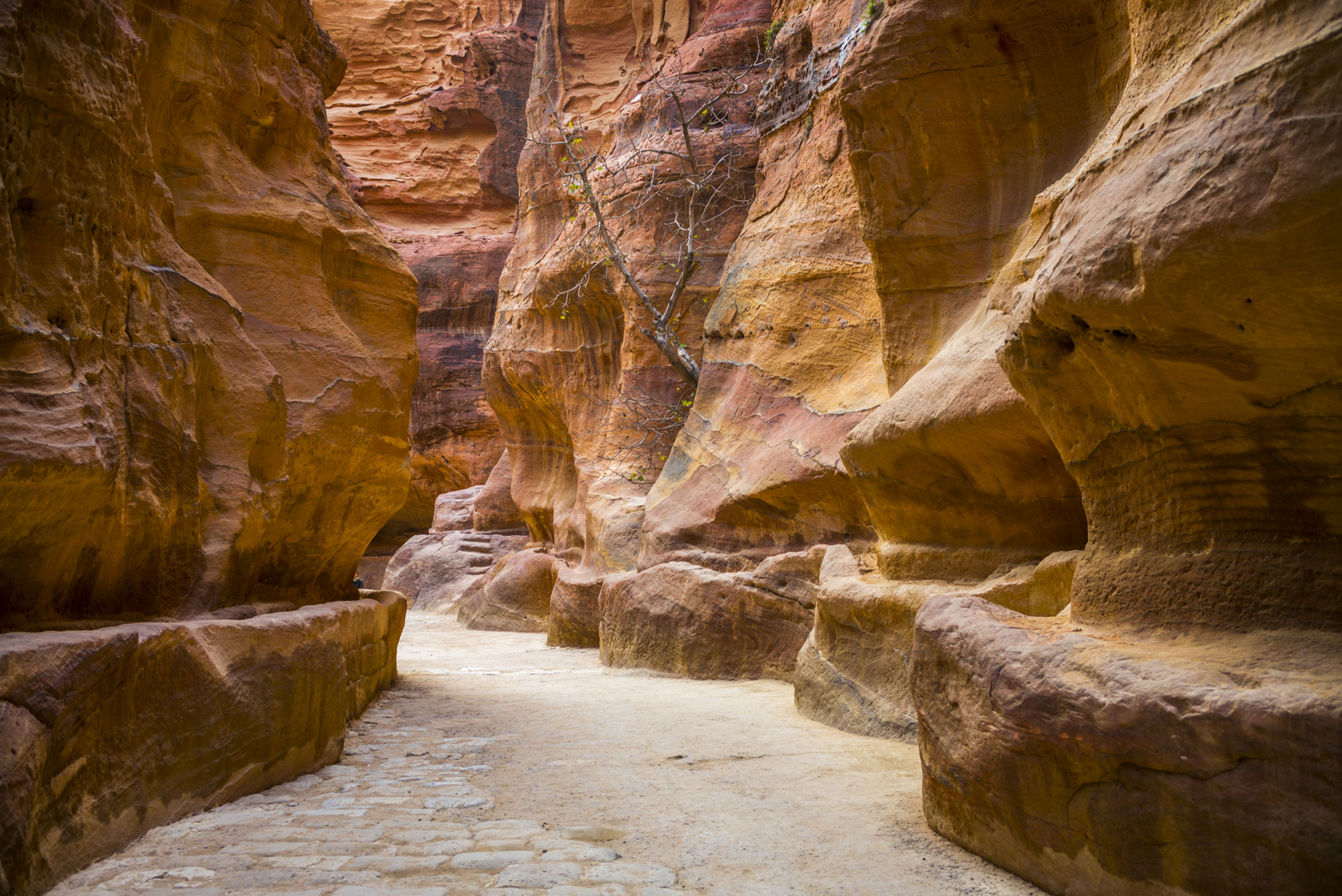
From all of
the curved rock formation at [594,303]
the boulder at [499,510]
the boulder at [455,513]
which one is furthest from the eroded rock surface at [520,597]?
the boulder at [455,513]

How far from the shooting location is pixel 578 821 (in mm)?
2859

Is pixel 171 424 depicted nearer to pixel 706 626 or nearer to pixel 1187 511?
pixel 1187 511

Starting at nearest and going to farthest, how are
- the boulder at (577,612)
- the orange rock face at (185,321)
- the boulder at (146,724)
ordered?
1. the boulder at (146,724)
2. the orange rock face at (185,321)
3. the boulder at (577,612)

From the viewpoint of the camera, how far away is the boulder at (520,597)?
11.7m

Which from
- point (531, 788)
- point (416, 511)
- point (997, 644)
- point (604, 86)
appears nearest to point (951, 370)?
point (997, 644)

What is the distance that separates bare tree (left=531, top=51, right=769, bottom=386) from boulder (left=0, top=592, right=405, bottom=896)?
6410 mm

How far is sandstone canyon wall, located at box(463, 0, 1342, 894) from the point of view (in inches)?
69.5

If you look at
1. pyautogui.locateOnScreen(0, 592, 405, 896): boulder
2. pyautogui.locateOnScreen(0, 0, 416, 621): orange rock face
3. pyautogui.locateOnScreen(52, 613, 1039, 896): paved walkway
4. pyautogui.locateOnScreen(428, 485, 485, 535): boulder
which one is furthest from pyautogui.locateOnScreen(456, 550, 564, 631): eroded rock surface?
pyautogui.locateOnScreen(0, 592, 405, 896): boulder

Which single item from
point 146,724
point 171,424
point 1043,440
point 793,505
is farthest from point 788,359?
point 146,724

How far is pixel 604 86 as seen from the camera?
1314 centimetres

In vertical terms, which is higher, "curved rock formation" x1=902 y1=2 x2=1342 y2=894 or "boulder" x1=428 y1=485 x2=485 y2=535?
"boulder" x1=428 y1=485 x2=485 y2=535

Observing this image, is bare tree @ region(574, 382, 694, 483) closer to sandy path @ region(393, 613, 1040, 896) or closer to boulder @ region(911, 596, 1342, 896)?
sandy path @ region(393, 613, 1040, 896)

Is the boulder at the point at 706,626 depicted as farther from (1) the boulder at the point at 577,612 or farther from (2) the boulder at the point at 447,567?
(2) the boulder at the point at 447,567

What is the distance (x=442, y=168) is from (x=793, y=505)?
16781 mm
